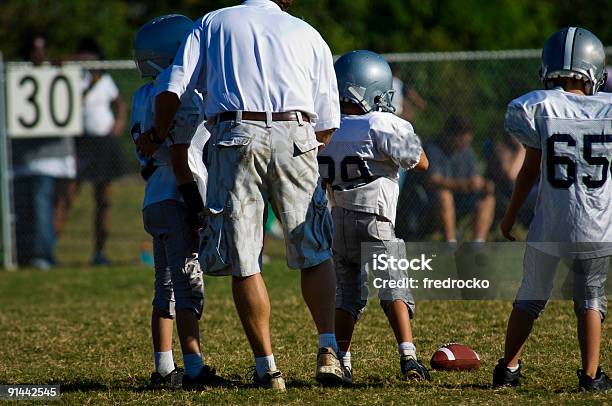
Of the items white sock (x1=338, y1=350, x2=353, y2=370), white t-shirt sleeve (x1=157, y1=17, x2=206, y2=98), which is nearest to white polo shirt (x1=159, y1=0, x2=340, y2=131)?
white t-shirt sleeve (x1=157, y1=17, x2=206, y2=98)

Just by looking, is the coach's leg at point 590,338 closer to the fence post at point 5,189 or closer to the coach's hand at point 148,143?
the coach's hand at point 148,143

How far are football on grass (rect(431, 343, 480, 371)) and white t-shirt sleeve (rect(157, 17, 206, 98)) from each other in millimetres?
1928

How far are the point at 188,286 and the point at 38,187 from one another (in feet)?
21.3

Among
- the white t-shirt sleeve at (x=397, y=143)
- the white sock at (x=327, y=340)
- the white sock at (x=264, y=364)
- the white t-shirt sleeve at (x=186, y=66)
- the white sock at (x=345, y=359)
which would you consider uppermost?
the white t-shirt sleeve at (x=186, y=66)

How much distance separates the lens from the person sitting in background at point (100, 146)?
1140 cm

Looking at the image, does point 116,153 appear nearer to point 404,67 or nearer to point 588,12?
point 404,67

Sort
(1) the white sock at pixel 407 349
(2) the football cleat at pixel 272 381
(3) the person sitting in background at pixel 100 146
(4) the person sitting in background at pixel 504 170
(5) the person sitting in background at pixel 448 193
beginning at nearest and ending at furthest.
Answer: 1. (2) the football cleat at pixel 272 381
2. (1) the white sock at pixel 407 349
3. (5) the person sitting in background at pixel 448 193
4. (4) the person sitting in background at pixel 504 170
5. (3) the person sitting in background at pixel 100 146

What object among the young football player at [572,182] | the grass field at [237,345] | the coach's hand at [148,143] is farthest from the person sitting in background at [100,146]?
the young football player at [572,182]

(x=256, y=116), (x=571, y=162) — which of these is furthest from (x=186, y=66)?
(x=571, y=162)

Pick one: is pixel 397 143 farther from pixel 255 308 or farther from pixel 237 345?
pixel 237 345

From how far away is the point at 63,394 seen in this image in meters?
5.14

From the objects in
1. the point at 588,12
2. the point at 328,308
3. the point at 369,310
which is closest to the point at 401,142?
the point at 328,308

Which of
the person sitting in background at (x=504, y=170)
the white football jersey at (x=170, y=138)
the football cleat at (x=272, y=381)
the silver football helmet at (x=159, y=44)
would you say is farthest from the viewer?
the person sitting in background at (x=504, y=170)

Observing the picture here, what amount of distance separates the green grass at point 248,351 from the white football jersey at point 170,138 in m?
0.98
